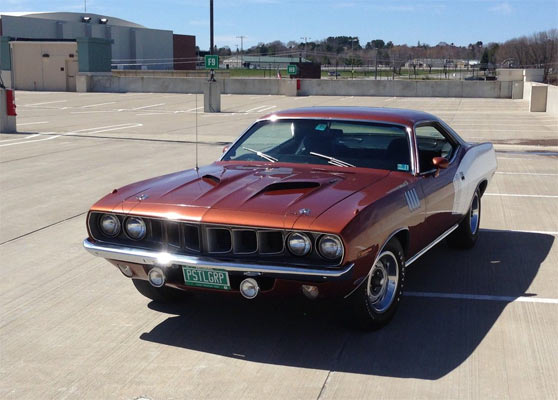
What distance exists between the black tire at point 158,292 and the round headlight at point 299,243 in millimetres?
1391

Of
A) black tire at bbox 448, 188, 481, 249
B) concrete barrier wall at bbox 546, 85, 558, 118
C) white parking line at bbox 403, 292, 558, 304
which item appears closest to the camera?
white parking line at bbox 403, 292, 558, 304


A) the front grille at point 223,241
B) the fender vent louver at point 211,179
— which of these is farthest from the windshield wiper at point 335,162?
the front grille at point 223,241

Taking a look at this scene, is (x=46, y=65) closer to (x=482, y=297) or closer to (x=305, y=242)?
(x=482, y=297)

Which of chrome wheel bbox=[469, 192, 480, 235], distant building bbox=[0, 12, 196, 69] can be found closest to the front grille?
chrome wheel bbox=[469, 192, 480, 235]

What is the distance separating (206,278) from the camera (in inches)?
184

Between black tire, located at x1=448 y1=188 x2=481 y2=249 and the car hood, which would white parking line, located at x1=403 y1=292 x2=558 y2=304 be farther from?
black tire, located at x1=448 y1=188 x2=481 y2=249

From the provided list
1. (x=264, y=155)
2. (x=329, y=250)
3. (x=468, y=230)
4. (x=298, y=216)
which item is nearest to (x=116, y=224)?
(x=298, y=216)

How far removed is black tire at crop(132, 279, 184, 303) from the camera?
217 inches

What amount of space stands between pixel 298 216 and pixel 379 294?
0.96 metres

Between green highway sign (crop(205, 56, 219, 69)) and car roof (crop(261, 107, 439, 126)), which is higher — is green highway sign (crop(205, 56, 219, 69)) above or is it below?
above

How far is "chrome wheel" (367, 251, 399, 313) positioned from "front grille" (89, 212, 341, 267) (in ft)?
2.14

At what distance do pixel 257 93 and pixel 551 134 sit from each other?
76.5ft

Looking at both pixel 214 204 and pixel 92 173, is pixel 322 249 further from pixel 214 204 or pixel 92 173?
pixel 92 173

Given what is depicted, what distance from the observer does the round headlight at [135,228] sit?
4.94 meters
